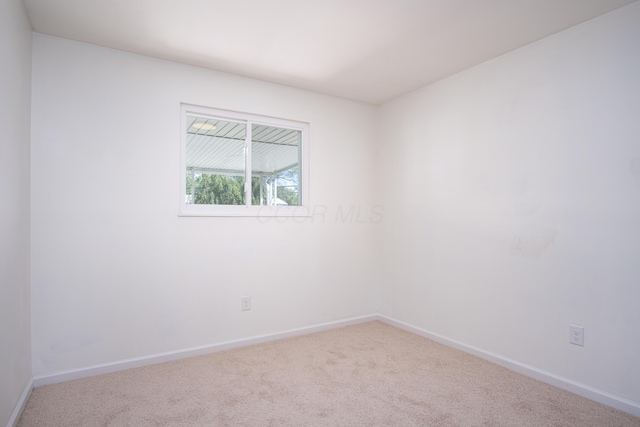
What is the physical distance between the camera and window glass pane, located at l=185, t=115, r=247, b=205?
9.85 feet

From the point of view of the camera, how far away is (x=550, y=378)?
237cm

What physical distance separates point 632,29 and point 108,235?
11.9ft

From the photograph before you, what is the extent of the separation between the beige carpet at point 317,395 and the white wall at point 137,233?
1.08 feet

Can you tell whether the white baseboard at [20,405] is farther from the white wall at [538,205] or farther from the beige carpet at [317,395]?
the white wall at [538,205]

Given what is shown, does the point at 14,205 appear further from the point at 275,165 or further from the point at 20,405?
the point at 275,165

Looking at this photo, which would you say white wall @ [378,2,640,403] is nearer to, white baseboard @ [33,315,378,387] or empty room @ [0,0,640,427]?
empty room @ [0,0,640,427]

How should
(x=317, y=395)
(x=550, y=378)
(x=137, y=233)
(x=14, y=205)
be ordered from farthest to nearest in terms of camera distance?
(x=137, y=233) < (x=550, y=378) < (x=317, y=395) < (x=14, y=205)

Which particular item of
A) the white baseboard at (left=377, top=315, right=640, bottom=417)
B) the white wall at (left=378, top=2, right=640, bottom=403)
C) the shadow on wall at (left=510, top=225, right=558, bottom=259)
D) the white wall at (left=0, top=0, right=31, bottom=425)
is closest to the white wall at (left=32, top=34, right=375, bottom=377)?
the white wall at (left=0, top=0, right=31, bottom=425)

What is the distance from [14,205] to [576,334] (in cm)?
343

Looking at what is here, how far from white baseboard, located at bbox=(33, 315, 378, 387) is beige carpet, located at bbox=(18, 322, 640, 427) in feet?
0.20

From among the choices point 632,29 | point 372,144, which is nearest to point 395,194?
point 372,144

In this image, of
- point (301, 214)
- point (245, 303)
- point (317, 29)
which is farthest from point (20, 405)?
point (317, 29)

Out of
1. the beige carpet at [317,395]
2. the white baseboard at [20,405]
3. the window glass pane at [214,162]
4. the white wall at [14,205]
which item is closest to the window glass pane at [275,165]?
the window glass pane at [214,162]

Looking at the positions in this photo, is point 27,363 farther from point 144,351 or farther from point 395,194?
point 395,194
